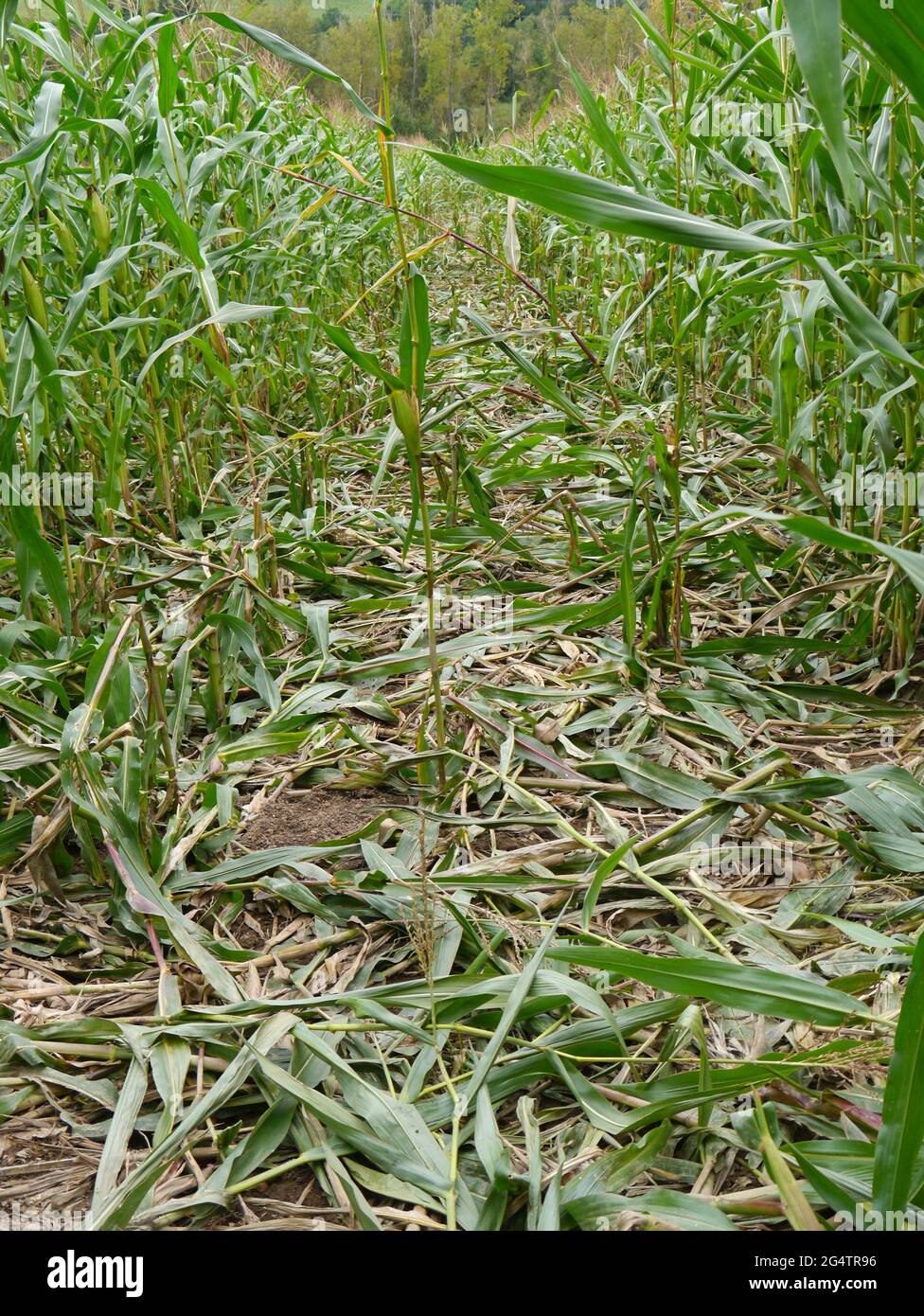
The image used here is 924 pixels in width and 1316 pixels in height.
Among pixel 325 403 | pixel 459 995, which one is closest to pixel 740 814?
pixel 459 995

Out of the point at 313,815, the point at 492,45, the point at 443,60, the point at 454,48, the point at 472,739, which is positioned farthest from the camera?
the point at 454,48

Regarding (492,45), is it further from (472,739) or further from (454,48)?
(472,739)

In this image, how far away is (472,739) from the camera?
5.21 ft

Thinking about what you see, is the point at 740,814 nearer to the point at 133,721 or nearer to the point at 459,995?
the point at 459,995

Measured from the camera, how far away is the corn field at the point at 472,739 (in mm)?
918

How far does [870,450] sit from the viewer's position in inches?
74.7

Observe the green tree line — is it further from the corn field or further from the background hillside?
the corn field

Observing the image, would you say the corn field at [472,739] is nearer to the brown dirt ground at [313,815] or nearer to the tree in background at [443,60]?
the brown dirt ground at [313,815]

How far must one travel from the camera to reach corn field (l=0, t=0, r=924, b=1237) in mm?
918

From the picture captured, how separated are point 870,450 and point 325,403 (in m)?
1.80

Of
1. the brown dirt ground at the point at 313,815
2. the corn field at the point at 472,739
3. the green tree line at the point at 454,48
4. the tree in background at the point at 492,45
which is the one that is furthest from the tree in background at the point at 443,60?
the brown dirt ground at the point at 313,815

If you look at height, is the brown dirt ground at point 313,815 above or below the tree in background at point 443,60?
below

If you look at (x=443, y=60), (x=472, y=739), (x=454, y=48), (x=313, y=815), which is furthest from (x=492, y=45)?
(x=313, y=815)

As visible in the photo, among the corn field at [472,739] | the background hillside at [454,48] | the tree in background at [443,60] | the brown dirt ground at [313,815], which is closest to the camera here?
the corn field at [472,739]
